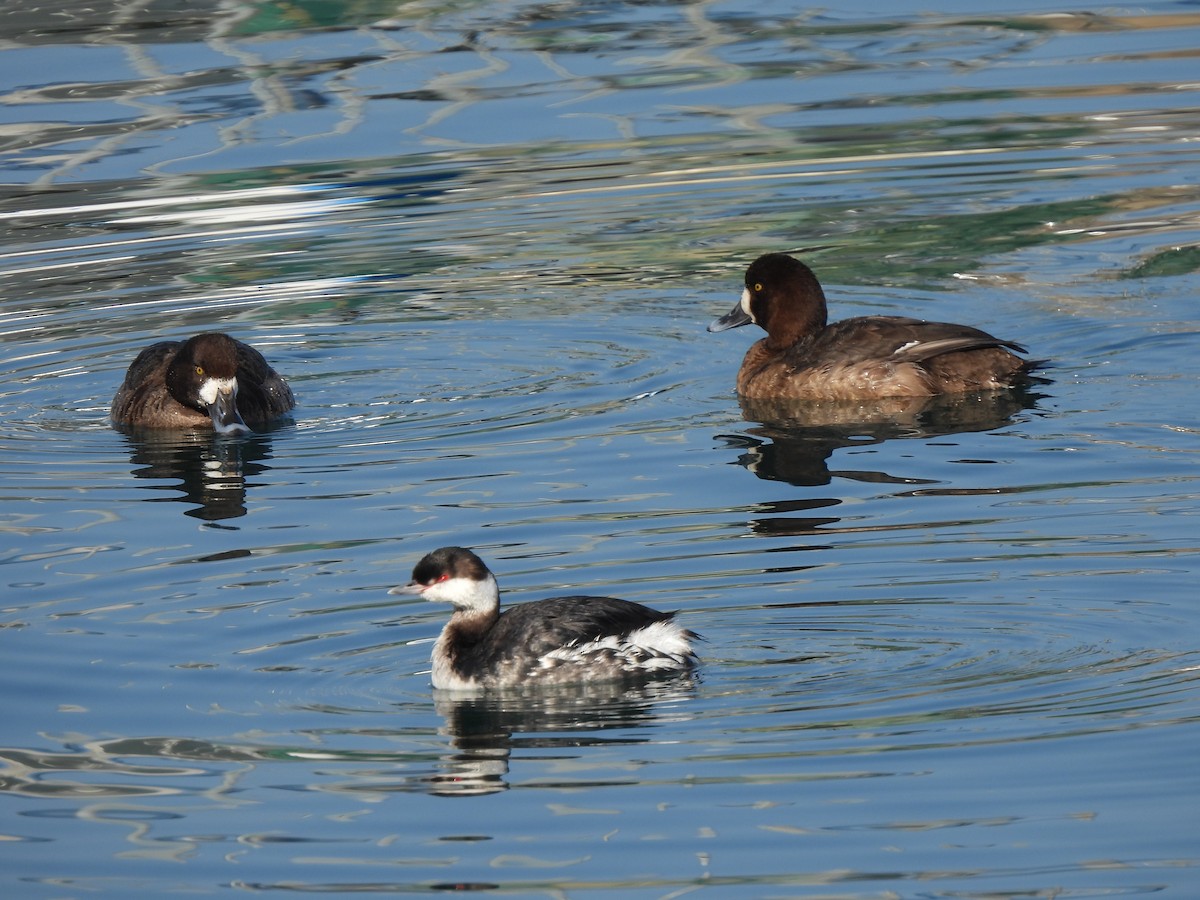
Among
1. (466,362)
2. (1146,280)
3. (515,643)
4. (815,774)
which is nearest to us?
(815,774)


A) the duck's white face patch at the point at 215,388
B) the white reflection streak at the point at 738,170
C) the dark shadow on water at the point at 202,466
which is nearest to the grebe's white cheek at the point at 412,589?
the dark shadow on water at the point at 202,466

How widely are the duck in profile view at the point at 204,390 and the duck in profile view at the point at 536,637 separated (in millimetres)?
5026

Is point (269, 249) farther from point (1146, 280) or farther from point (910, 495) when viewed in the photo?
point (910, 495)

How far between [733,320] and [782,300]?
0.38 metres

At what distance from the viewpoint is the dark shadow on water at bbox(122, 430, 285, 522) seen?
12.2m

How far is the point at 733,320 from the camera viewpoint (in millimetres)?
14875

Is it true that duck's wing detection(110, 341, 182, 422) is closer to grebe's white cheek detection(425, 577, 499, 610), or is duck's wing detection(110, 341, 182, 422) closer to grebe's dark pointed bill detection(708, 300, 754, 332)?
grebe's dark pointed bill detection(708, 300, 754, 332)

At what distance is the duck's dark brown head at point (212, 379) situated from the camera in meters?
13.7

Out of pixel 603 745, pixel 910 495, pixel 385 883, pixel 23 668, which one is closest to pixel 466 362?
pixel 910 495

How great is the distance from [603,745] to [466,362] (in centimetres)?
688

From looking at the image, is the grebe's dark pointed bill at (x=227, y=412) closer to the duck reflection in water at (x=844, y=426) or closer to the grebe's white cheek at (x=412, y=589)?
the duck reflection in water at (x=844, y=426)

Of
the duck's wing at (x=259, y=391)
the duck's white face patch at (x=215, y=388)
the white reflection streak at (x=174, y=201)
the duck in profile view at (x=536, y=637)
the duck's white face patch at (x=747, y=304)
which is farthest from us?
the white reflection streak at (x=174, y=201)

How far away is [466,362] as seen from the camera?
14.8 meters

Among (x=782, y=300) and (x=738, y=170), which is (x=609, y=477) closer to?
(x=782, y=300)
